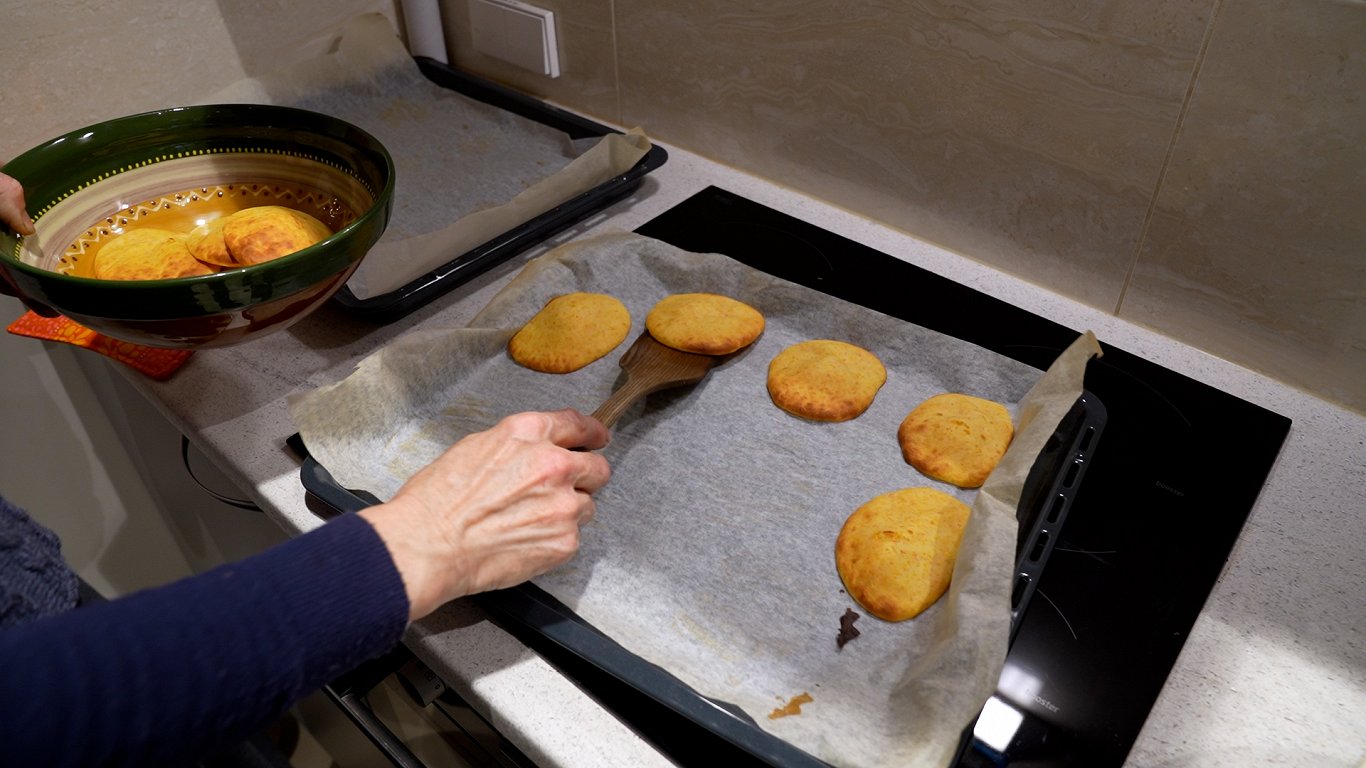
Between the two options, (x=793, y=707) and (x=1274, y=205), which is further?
(x=1274, y=205)

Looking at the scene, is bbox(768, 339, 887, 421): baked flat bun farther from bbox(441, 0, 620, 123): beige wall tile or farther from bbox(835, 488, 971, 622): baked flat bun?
bbox(441, 0, 620, 123): beige wall tile

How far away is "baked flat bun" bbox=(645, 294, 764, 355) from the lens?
2.76ft

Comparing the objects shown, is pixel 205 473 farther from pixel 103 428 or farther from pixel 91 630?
pixel 91 630

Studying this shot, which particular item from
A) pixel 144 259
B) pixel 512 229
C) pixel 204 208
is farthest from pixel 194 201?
pixel 512 229

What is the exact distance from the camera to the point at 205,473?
0.99m

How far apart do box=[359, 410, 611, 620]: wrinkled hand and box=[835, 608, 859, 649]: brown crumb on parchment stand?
20 centimetres

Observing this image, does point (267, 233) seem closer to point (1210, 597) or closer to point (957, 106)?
point (957, 106)

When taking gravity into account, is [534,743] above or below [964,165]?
below

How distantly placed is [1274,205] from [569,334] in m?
0.65

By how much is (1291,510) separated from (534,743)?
2.08ft

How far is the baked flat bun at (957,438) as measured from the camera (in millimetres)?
733

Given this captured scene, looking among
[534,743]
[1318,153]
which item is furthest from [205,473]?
[1318,153]

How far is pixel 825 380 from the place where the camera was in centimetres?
81

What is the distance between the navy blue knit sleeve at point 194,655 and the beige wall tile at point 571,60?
93 cm
